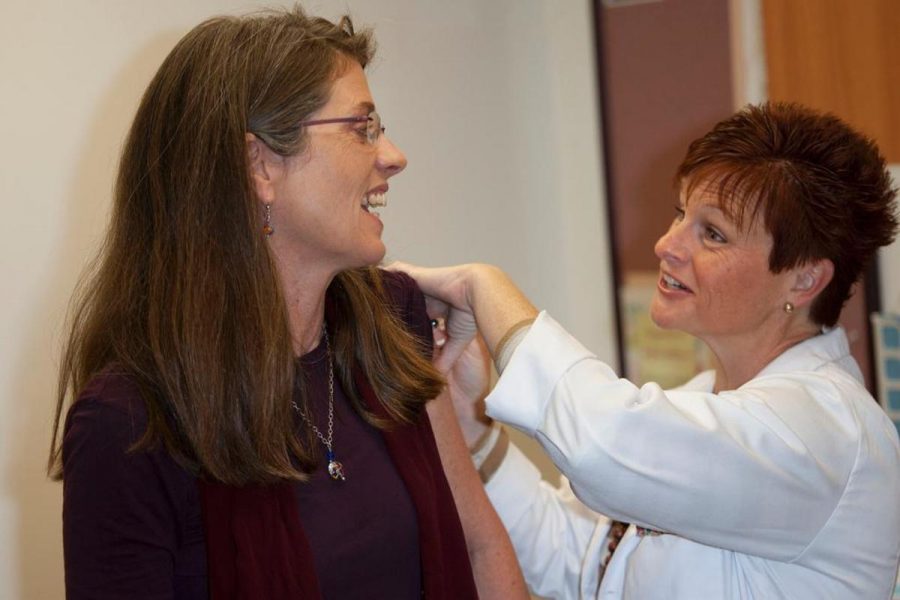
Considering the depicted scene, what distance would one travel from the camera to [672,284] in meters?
1.76

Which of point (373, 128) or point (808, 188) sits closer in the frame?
point (373, 128)

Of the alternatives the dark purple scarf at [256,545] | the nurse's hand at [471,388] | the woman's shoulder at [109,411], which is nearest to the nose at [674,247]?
the nurse's hand at [471,388]

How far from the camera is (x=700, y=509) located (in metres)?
1.48

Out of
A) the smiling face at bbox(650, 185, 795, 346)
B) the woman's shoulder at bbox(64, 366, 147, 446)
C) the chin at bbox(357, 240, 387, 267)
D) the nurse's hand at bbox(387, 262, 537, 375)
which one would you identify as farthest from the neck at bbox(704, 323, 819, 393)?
the woman's shoulder at bbox(64, 366, 147, 446)

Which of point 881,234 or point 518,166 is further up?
point 518,166

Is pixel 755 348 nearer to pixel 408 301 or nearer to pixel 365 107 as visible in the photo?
pixel 408 301

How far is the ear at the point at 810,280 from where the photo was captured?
1668 millimetres

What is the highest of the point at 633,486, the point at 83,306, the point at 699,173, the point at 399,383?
the point at 699,173

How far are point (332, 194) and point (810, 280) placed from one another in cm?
76

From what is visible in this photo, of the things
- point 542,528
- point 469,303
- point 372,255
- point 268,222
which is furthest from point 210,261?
point 542,528

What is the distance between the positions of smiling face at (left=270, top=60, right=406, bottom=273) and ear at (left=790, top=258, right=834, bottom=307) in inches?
26.1

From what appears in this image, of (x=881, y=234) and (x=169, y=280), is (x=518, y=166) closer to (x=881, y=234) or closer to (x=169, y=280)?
(x=881, y=234)

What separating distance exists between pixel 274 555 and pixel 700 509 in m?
0.57

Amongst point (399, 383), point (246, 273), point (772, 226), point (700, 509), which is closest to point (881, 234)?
point (772, 226)
